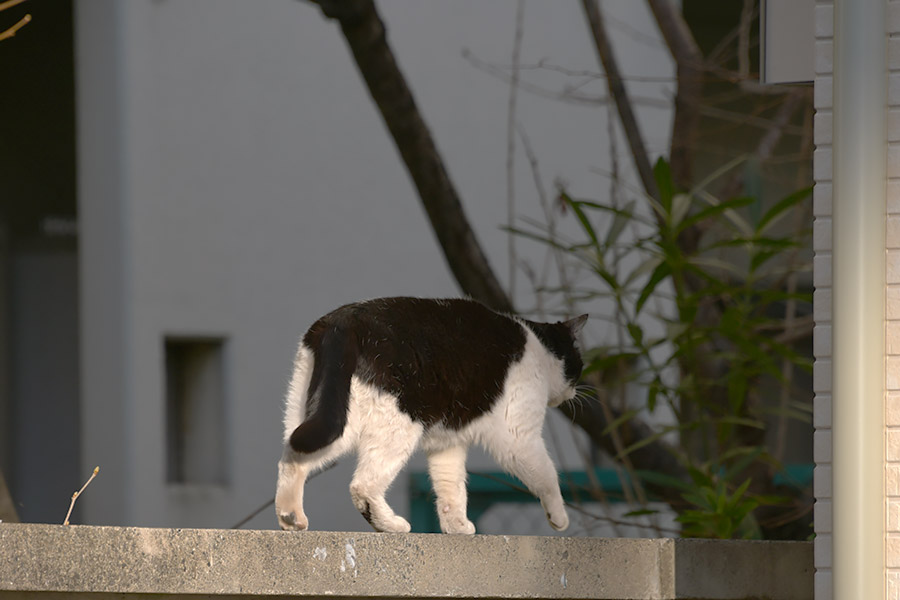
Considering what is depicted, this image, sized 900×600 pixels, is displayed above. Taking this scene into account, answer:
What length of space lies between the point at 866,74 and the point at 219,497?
13.5ft

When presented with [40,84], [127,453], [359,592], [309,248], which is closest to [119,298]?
[127,453]

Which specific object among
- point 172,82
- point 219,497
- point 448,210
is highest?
point 172,82

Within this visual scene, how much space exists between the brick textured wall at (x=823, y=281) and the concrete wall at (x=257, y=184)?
3059 millimetres

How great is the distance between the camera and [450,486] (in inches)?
83.4

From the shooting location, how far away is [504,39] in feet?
18.9

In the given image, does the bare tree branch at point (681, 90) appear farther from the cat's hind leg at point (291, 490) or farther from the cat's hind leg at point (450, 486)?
the cat's hind leg at point (291, 490)

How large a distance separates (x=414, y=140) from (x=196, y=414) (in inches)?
105

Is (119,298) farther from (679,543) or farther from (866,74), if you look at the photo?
(866,74)

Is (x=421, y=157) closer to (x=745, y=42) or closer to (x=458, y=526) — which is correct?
(x=745, y=42)

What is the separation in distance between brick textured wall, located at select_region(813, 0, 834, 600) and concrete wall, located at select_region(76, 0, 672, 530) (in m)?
3.06

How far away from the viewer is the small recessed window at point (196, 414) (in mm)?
5273

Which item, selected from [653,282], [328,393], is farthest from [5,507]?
[653,282]

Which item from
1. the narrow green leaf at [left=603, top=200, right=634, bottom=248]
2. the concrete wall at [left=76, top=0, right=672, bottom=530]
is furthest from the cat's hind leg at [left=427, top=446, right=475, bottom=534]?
the concrete wall at [left=76, top=0, right=672, bottom=530]

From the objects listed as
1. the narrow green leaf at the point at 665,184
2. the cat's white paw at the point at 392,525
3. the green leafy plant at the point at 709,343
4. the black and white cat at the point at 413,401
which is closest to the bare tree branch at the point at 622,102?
the green leafy plant at the point at 709,343
